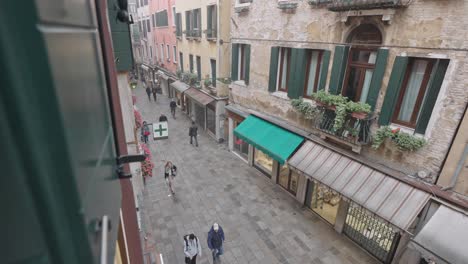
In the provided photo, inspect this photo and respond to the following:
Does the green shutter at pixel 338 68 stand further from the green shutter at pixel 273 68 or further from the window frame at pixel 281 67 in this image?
the green shutter at pixel 273 68

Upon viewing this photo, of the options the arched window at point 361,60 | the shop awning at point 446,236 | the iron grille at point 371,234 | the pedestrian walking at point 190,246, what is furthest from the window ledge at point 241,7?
the shop awning at point 446,236

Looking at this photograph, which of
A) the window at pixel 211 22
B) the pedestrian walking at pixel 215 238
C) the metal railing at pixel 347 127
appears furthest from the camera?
the window at pixel 211 22

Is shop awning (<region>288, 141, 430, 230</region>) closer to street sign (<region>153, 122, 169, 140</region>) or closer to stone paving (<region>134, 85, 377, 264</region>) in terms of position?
stone paving (<region>134, 85, 377, 264</region>)

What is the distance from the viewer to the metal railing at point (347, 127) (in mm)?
7609

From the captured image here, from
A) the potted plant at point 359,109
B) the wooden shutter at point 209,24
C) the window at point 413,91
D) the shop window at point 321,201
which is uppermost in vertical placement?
the wooden shutter at point 209,24

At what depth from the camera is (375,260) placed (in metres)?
8.62

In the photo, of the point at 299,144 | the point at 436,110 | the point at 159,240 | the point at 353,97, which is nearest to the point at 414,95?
the point at 436,110

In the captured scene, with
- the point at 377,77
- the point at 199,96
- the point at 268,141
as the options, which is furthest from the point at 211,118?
the point at 377,77

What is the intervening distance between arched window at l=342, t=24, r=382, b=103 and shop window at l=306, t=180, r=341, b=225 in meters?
4.22

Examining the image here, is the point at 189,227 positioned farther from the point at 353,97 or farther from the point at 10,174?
the point at 10,174

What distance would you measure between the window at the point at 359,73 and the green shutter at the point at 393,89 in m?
0.77

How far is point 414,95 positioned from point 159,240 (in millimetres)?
9278

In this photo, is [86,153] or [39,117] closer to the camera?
[39,117]

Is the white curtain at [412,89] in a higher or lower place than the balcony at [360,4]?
lower
